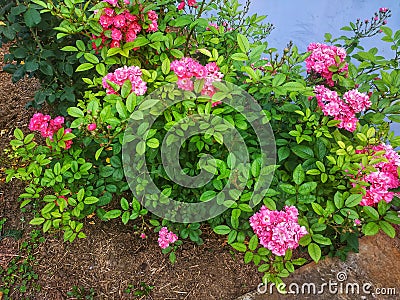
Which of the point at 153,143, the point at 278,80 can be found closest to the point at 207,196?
the point at 153,143

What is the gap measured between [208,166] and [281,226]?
0.31 metres

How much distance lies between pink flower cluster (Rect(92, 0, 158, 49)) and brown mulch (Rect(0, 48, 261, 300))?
969 mm

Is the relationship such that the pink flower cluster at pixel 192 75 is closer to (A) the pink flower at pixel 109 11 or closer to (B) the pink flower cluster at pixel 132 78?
(B) the pink flower cluster at pixel 132 78

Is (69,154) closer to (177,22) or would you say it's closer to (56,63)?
(56,63)

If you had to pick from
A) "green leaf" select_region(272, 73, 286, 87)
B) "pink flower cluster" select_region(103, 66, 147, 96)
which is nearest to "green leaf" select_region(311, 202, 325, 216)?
"green leaf" select_region(272, 73, 286, 87)

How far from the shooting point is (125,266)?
6.13 ft

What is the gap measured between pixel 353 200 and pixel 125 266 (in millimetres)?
1101

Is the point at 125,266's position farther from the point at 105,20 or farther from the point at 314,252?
the point at 105,20

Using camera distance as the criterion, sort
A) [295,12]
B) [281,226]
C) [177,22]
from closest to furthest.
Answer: [281,226]
[177,22]
[295,12]

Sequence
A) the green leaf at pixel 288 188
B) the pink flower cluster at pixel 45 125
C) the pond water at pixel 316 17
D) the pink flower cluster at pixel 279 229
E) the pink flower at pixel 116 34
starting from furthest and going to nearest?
1. the pond water at pixel 316 17
2. the pink flower cluster at pixel 45 125
3. the pink flower at pixel 116 34
4. the green leaf at pixel 288 188
5. the pink flower cluster at pixel 279 229

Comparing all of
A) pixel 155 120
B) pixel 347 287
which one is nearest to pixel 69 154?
pixel 155 120

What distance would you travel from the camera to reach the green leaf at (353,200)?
1.27m

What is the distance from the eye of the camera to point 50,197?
1515mm

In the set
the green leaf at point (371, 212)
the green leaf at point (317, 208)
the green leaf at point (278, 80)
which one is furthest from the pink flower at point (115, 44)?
the green leaf at point (371, 212)
